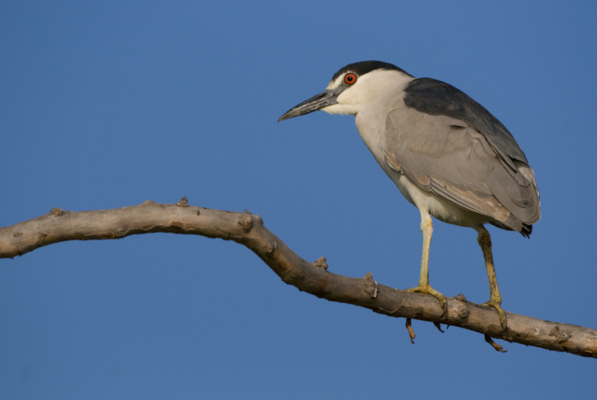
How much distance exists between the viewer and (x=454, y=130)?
11.9ft

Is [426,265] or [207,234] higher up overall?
[426,265]

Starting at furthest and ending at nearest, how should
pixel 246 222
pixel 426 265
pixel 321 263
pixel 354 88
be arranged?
pixel 354 88 → pixel 426 265 → pixel 321 263 → pixel 246 222

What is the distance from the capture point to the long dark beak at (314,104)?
4344 millimetres

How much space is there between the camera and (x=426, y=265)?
135 inches

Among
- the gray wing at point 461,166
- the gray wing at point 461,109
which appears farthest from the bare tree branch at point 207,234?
the gray wing at point 461,109

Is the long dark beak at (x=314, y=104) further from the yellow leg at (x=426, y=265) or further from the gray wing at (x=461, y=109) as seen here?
the yellow leg at (x=426, y=265)

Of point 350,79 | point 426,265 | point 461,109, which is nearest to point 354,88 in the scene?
point 350,79

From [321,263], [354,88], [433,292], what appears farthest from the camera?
[354,88]

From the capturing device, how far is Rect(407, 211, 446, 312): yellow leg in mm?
3178

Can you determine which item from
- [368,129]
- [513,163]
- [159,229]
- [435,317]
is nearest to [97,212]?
[159,229]

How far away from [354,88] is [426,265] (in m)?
1.53

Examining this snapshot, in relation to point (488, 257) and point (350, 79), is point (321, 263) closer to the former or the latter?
point (488, 257)

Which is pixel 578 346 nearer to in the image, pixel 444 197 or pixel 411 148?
pixel 444 197

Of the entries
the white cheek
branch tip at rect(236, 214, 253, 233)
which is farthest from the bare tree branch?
the white cheek
